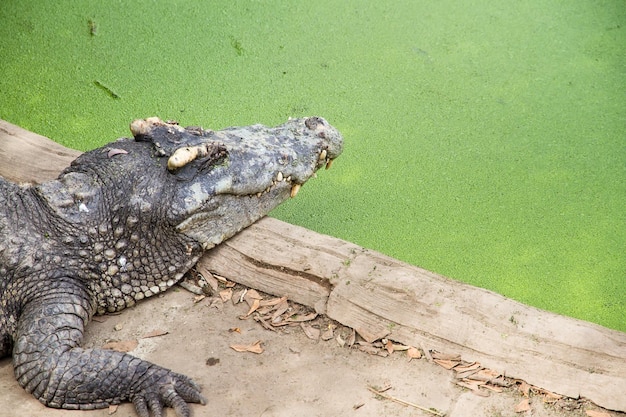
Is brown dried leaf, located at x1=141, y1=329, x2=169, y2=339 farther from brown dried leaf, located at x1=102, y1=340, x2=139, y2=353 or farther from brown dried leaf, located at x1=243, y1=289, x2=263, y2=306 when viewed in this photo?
brown dried leaf, located at x1=243, y1=289, x2=263, y2=306

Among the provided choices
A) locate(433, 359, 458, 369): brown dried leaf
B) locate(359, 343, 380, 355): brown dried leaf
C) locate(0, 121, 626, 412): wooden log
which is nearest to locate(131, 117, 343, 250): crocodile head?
locate(0, 121, 626, 412): wooden log

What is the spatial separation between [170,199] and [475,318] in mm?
1232

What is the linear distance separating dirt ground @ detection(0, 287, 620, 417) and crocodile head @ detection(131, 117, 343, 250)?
341 mm

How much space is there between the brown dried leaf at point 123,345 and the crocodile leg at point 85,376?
0.55 feet

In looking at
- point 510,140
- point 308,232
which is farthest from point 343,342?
point 510,140

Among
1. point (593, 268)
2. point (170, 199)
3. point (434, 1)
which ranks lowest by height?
point (593, 268)

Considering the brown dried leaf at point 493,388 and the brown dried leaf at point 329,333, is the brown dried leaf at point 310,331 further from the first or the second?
the brown dried leaf at point 493,388

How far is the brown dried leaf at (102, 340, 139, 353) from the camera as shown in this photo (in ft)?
9.54

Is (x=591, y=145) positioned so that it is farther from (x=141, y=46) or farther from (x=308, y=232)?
(x=141, y=46)

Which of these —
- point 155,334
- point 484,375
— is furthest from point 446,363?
point 155,334

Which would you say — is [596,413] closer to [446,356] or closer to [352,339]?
[446,356]

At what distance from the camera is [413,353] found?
277 centimetres

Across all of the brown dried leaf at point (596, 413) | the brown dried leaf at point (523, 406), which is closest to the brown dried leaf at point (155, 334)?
the brown dried leaf at point (523, 406)

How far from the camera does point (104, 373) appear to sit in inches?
105
